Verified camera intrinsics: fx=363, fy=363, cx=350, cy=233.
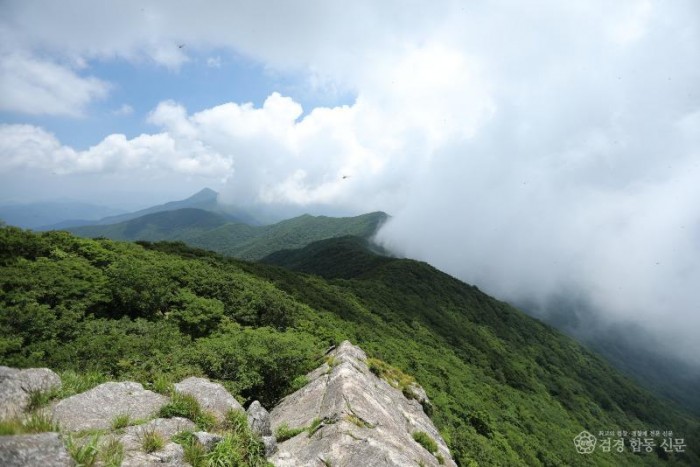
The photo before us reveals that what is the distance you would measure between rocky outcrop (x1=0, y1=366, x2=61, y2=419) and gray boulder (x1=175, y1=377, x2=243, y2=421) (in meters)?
3.91

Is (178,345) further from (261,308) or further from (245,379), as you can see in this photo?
(261,308)

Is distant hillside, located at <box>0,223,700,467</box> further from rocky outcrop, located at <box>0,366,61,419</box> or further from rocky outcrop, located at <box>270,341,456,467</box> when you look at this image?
rocky outcrop, located at <box>0,366,61,419</box>

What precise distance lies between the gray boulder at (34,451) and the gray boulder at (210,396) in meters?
5.63

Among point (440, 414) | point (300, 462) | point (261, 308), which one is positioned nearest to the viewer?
point (300, 462)

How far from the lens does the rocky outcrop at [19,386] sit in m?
9.52

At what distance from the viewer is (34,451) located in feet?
20.5

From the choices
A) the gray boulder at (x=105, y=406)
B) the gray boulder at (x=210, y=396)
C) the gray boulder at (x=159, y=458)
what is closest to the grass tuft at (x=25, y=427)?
the gray boulder at (x=159, y=458)

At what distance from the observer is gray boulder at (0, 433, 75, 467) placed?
5.87m

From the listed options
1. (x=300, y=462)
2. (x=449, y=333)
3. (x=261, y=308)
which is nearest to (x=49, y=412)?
(x=300, y=462)

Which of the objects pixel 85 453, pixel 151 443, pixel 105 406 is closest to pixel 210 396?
pixel 105 406

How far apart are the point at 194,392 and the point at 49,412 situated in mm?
4201

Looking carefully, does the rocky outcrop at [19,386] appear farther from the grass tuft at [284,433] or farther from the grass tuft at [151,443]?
the grass tuft at [284,433]

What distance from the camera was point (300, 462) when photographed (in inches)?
438

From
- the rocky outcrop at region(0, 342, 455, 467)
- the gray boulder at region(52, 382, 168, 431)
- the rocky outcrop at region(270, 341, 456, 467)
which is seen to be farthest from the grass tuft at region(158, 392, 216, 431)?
the rocky outcrop at region(270, 341, 456, 467)
